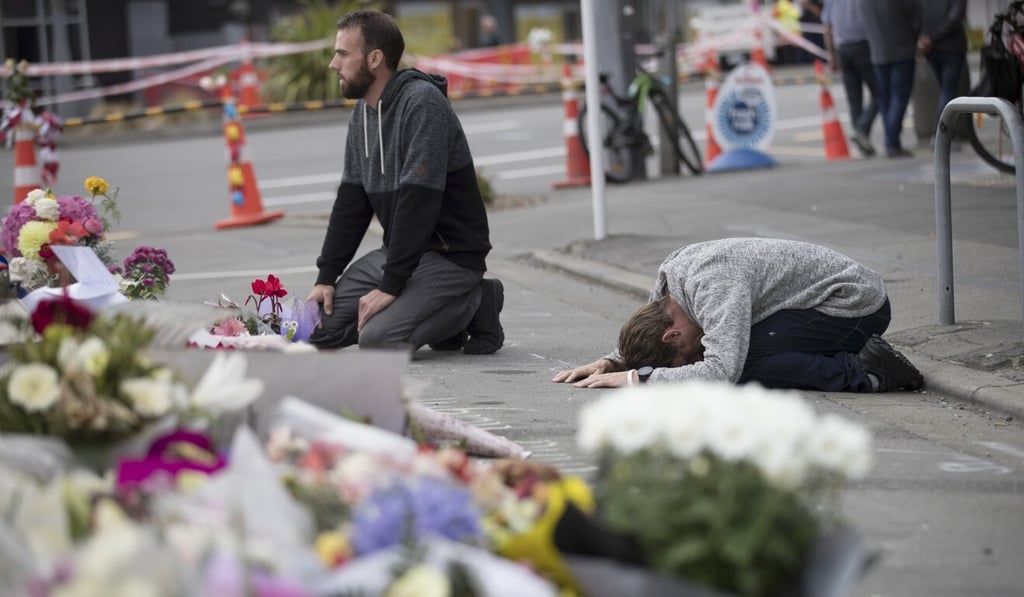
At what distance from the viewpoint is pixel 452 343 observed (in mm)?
7336

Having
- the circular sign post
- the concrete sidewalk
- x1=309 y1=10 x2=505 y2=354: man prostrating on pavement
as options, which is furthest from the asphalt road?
the circular sign post

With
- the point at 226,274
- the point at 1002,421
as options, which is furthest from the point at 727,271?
the point at 226,274

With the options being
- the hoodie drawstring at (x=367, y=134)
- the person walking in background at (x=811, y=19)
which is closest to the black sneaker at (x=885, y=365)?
the hoodie drawstring at (x=367, y=134)

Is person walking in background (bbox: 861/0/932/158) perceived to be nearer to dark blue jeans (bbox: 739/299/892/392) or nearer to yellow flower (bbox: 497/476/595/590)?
dark blue jeans (bbox: 739/299/892/392)

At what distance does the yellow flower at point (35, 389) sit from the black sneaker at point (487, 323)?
12.8 ft

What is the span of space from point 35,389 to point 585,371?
123 inches

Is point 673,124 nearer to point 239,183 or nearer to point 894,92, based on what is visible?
point 894,92

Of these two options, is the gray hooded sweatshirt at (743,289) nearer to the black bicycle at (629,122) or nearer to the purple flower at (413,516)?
the purple flower at (413,516)

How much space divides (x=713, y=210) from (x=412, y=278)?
17.7 feet

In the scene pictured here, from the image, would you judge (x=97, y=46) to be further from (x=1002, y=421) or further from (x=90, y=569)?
(x=90, y=569)

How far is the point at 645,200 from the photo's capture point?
1296 cm

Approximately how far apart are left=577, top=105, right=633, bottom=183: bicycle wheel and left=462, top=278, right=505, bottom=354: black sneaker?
7.25 meters

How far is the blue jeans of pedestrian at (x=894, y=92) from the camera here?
47.6 ft

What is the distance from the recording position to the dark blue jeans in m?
5.92
